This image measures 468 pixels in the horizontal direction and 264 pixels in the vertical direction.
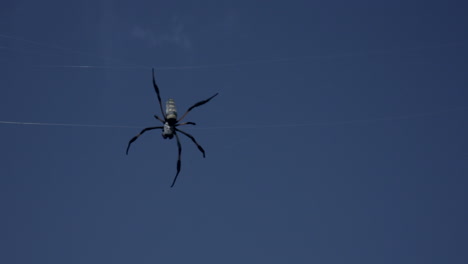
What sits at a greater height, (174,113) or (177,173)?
(174,113)

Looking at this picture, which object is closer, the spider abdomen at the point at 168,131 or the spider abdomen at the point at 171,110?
the spider abdomen at the point at 171,110

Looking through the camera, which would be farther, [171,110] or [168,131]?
[168,131]

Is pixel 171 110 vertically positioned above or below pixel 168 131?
above

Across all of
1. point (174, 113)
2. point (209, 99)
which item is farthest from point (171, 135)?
point (209, 99)

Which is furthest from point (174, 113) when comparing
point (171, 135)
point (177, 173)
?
point (177, 173)

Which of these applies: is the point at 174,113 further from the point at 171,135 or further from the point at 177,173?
the point at 177,173

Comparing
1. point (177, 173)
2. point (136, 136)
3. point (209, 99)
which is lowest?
point (177, 173)

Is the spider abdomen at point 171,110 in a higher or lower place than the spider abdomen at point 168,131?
higher

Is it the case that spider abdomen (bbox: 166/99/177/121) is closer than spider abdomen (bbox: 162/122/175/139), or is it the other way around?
spider abdomen (bbox: 166/99/177/121)

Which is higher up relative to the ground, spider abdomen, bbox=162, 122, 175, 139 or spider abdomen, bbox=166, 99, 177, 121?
spider abdomen, bbox=166, 99, 177, 121
